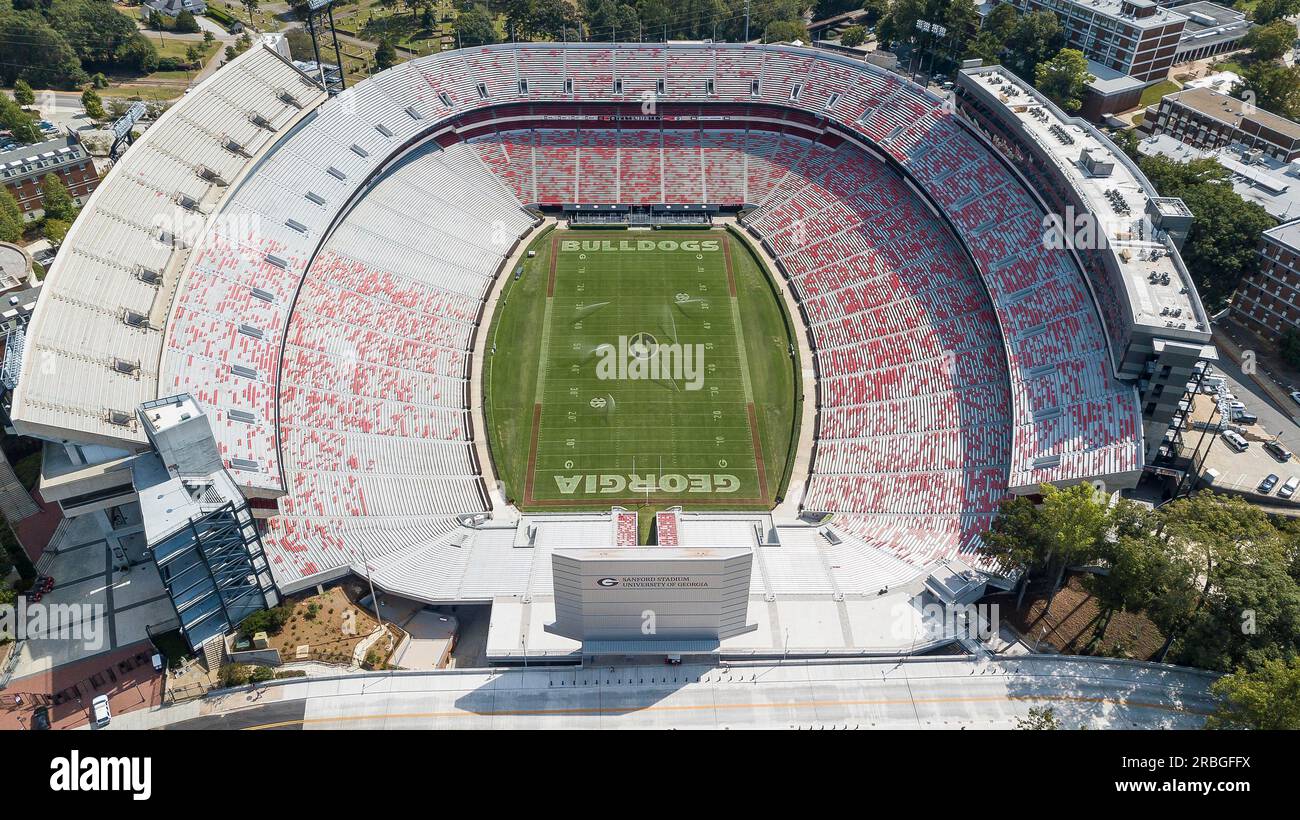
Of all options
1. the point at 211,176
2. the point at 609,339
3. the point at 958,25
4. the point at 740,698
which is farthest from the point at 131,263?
the point at 958,25

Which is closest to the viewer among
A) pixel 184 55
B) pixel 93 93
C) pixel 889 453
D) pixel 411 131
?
pixel 889 453

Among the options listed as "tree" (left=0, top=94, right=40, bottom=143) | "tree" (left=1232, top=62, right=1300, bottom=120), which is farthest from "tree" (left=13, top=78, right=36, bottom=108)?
"tree" (left=1232, top=62, right=1300, bottom=120)

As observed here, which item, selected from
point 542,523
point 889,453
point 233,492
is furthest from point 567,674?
point 889,453

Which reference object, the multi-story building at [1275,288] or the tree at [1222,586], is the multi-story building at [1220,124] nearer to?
the multi-story building at [1275,288]

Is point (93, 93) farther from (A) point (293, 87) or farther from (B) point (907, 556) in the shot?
(B) point (907, 556)

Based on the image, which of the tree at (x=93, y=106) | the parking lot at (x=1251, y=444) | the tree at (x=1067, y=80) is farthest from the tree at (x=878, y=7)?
the tree at (x=93, y=106)
